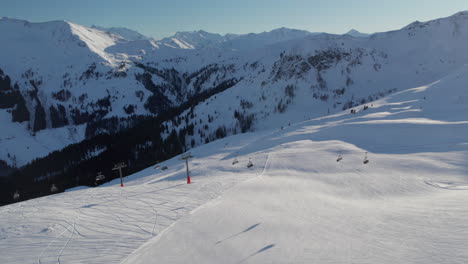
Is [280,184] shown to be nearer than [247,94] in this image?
Yes

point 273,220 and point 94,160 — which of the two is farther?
point 94,160

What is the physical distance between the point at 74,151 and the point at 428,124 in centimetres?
18400

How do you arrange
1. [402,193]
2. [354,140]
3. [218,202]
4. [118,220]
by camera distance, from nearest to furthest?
1. [118,220]
2. [218,202]
3. [402,193]
4. [354,140]

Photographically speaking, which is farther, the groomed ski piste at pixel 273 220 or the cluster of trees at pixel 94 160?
the cluster of trees at pixel 94 160

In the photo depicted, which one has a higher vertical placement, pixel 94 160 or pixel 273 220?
pixel 273 220

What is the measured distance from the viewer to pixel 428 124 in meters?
37.8

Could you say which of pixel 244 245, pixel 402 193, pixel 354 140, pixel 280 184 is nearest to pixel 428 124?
pixel 354 140

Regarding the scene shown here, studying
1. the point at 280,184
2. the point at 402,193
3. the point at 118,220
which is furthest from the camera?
the point at 280,184

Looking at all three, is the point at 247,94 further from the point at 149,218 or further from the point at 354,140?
the point at 149,218

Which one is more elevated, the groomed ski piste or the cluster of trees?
the groomed ski piste

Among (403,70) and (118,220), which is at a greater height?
(403,70)

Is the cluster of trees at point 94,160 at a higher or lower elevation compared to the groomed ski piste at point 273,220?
lower

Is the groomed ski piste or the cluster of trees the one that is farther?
the cluster of trees

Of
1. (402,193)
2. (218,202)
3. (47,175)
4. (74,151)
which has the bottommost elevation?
(47,175)
